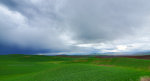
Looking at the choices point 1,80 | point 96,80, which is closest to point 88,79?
point 96,80

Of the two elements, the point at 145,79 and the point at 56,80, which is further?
the point at 56,80

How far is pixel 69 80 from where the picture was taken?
2098cm

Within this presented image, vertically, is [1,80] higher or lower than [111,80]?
lower

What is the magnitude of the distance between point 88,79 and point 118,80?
223 inches

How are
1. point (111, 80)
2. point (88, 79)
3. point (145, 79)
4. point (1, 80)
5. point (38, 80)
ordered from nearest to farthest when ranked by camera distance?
point (145, 79) < point (111, 80) < point (88, 79) < point (38, 80) < point (1, 80)

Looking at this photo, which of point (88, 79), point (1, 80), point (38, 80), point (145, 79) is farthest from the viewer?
point (1, 80)

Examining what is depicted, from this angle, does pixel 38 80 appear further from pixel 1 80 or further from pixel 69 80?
pixel 1 80

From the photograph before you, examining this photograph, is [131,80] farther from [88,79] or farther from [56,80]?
[56,80]

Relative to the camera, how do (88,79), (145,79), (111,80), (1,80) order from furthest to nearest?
(1,80) → (88,79) → (111,80) → (145,79)

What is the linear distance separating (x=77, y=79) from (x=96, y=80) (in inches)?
155

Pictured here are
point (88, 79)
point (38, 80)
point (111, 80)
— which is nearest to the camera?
point (111, 80)

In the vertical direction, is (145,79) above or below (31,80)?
Answer: above

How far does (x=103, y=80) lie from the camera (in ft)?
64.4

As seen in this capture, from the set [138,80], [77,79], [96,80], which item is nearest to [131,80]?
[138,80]
